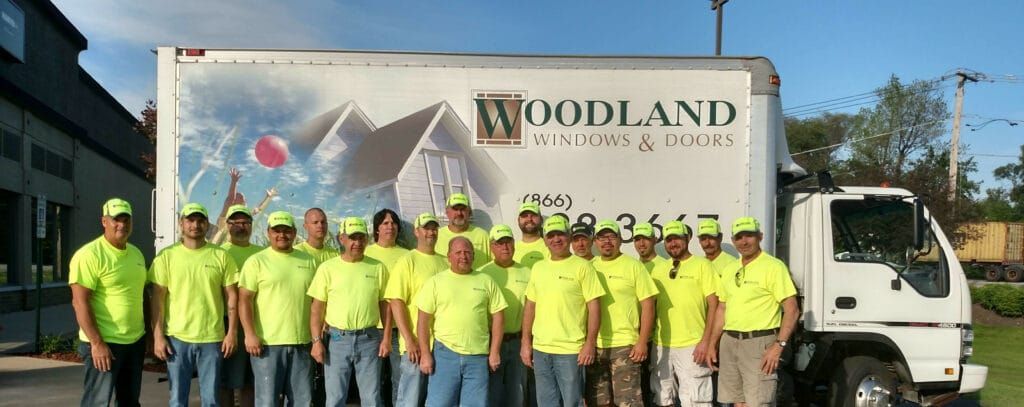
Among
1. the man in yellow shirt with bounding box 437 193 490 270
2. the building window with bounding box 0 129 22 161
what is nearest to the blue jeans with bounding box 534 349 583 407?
the man in yellow shirt with bounding box 437 193 490 270

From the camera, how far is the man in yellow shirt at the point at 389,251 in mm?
5031

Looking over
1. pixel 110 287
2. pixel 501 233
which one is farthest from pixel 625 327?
pixel 110 287

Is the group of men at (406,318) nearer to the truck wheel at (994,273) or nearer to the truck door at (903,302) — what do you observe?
the truck door at (903,302)

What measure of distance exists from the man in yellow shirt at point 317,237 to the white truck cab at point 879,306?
12.8 feet

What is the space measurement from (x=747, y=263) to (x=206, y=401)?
3835 mm

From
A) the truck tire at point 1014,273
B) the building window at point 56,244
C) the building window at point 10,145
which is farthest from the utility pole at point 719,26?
the truck tire at point 1014,273

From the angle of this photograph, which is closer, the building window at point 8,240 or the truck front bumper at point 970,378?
the truck front bumper at point 970,378

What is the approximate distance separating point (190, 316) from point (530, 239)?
2.44 metres

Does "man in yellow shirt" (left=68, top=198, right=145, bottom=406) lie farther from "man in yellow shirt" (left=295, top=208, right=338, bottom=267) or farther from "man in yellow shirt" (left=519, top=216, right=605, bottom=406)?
"man in yellow shirt" (left=519, top=216, right=605, bottom=406)

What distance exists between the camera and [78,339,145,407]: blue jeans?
184 inches

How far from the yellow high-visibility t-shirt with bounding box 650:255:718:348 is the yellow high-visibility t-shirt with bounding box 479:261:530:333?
3.44ft

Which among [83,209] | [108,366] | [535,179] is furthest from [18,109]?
[535,179]

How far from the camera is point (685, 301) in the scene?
5254 millimetres

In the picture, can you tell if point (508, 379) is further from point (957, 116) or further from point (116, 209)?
point (957, 116)
